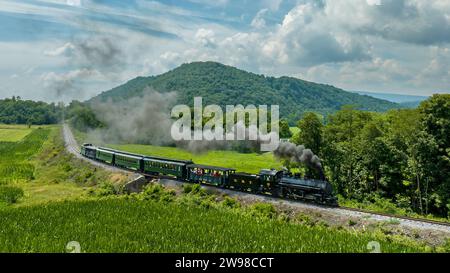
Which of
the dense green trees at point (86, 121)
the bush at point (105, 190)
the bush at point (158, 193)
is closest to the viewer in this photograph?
the bush at point (158, 193)

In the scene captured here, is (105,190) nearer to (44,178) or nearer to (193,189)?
(193,189)

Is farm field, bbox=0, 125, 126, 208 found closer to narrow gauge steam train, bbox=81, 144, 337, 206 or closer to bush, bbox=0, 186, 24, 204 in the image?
bush, bbox=0, 186, 24, 204

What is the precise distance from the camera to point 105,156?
55469mm

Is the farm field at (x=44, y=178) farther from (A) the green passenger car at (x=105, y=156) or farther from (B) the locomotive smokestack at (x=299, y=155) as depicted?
(B) the locomotive smokestack at (x=299, y=155)

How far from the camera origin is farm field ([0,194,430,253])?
19.2 meters

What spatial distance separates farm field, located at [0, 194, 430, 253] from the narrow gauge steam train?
509 centimetres

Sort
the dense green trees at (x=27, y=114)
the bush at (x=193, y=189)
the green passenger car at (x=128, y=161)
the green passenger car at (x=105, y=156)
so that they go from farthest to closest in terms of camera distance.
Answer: the dense green trees at (x=27, y=114) < the green passenger car at (x=105, y=156) < the green passenger car at (x=128, y=161) < the bush at (x=193, y=189)

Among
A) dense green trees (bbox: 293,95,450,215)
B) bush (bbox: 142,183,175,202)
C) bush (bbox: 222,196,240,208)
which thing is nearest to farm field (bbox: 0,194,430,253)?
bush (bbox: 222,196,240,208)

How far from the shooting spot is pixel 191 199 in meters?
33.0

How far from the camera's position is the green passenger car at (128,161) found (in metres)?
45.8

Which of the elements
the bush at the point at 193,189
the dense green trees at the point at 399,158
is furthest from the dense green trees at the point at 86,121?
the dense green trees at the point at 399,158

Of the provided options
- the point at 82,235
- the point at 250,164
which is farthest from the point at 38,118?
the point at 82,235
